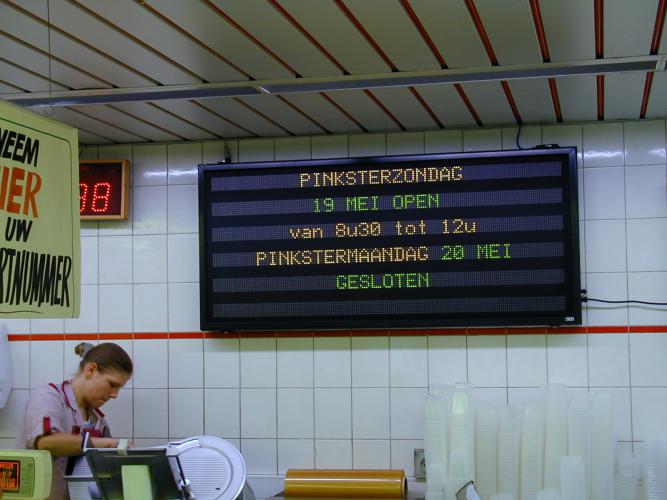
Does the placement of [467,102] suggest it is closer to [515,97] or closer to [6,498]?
[515,97]

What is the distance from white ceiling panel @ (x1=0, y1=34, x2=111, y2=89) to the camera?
3.83 m

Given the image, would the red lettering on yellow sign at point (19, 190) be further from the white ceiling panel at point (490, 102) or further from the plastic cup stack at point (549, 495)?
the plastic cup stack at point (549, 495)

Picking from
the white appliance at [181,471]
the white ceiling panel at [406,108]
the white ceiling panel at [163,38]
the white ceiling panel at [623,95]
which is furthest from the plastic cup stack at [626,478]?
the white ceiling panel at [163,38]

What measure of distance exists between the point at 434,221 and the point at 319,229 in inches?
25.8

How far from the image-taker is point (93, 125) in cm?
537

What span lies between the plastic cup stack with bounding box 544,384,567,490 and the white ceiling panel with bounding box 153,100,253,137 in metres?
2.31

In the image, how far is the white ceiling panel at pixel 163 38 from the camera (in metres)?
3.44

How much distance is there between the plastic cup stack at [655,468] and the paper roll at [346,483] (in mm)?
1274

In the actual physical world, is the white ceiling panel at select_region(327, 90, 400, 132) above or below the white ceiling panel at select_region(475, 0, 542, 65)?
below

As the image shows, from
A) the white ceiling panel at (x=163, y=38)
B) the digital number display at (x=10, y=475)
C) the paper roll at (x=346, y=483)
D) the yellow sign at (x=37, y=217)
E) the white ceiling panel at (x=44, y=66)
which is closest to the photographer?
the digital number display at (x=10, y=475)

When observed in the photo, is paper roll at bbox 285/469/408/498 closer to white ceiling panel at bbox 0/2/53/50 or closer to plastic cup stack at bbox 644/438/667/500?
plastic cup stack at bbox 644/438/667/500

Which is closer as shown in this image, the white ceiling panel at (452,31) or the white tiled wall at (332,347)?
the white ceiling panel at (452,31)

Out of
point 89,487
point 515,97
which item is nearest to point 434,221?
point 515,97

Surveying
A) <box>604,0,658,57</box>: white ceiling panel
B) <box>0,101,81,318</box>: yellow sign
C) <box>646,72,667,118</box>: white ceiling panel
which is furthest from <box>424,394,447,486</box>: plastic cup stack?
<box>0,101,81,318</box>: yellow sign
